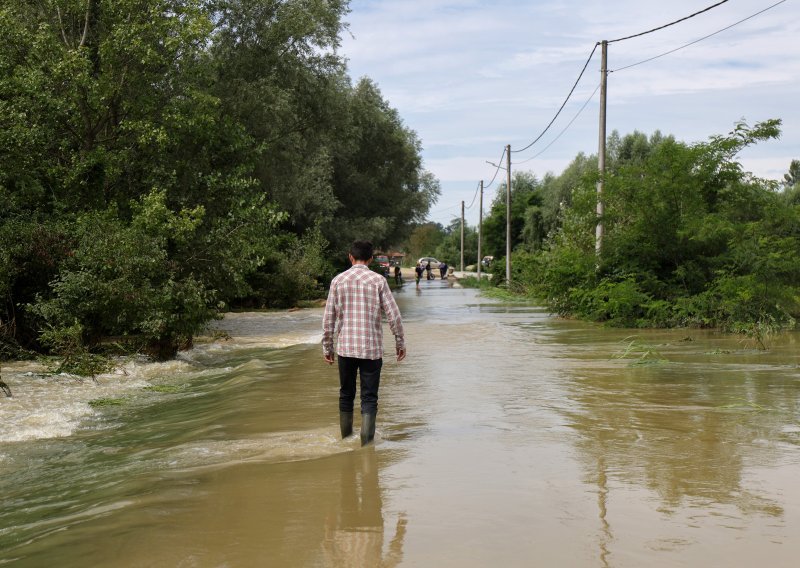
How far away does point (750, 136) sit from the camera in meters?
21.4

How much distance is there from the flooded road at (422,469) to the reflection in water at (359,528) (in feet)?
0.07

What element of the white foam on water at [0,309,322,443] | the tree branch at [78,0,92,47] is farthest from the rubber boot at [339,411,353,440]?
the tree branch at [78,0,92,47]

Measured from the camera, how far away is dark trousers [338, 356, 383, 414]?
8141 millimetres

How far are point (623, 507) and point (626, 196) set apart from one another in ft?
58.4

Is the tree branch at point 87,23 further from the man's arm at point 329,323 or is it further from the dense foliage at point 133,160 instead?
the man's arm at point 329,323

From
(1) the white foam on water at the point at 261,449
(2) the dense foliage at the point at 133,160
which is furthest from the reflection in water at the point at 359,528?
(2) the dense foliage at the point at 133,160

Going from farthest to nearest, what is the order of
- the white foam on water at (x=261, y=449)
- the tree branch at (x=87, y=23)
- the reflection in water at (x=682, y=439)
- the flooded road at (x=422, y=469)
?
1. the tree branch at (x=87, y=23)
2. the white foam on water at (x=261, y=449)
3. the reflection in water at (x=682, y=439)
4. the flooded road at (x=422, y=469)

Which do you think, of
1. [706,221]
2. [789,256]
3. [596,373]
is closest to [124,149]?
[596,373]

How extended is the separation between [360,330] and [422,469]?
5.15ft

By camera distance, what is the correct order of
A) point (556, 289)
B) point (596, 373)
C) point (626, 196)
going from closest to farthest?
1. point (596, 373)
2. point (626, 196)
3. point (556, 289)

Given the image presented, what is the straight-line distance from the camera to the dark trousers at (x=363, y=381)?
26.7 feet

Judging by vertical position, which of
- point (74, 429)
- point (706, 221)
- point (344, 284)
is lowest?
point (74, 429)

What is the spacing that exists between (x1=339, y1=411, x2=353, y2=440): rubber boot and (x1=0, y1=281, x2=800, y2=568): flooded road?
0.09 m

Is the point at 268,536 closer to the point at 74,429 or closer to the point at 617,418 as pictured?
the point at 617,418
